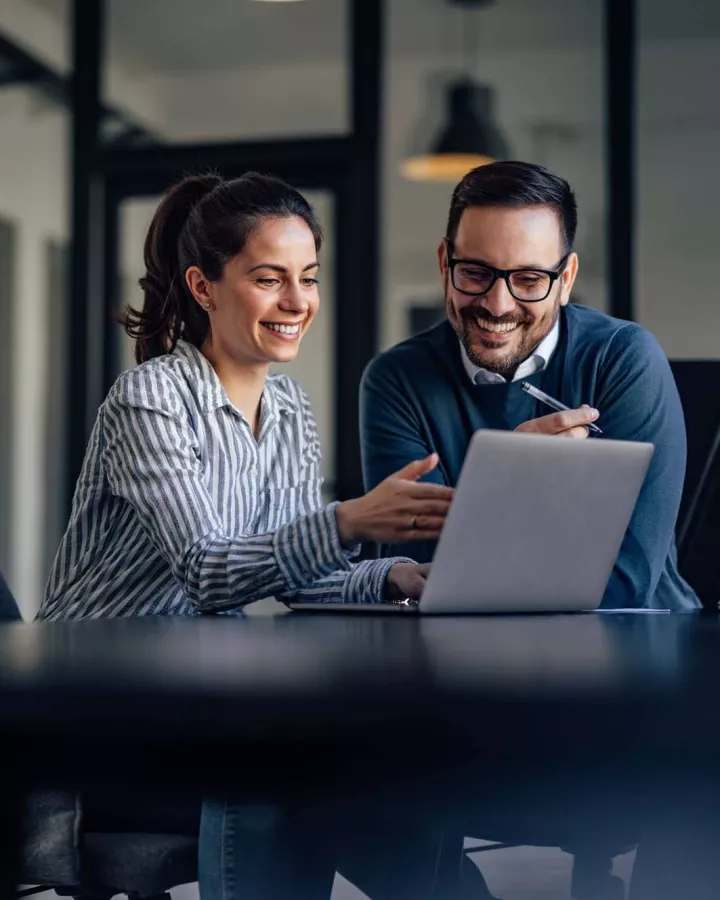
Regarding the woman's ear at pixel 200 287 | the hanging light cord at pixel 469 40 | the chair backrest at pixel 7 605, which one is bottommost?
the chair backrest at pixel 7 605

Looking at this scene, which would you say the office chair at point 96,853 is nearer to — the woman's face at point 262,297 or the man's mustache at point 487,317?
the woman's face at point 262,297

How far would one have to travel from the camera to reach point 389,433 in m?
2.00

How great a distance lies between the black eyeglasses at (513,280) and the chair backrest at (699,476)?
0.29 meters

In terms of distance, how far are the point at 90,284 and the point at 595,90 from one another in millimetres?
2049

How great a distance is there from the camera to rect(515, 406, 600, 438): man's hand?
A: 62.6 inches

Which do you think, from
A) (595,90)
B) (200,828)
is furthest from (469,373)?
(595,90)

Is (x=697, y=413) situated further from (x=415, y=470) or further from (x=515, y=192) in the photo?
(x=415, y=470)

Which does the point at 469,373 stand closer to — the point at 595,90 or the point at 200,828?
the point at 200,828

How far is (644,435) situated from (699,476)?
26 centimetres

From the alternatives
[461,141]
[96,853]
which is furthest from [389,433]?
[461,141]

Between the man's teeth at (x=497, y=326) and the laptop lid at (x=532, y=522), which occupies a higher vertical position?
the man's teeth at (x=497, y=326)

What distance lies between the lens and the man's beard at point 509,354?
199cm

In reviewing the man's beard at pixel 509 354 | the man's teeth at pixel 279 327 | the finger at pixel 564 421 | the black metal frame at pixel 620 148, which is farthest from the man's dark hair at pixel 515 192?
the black metal frame at pixel 620 148

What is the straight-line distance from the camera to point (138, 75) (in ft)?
16.6
